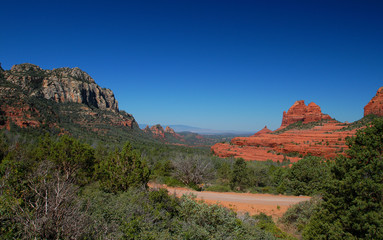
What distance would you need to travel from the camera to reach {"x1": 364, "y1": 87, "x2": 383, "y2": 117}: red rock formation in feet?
179

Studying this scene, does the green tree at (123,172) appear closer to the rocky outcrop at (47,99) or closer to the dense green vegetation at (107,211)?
the dense green vegetation at (107,211)

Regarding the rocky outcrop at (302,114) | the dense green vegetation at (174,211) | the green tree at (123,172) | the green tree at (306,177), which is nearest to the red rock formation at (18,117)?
the green tree at (123,172)

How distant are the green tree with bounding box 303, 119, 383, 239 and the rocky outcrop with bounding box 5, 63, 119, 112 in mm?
92335

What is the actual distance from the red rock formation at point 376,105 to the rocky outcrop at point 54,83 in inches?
4424

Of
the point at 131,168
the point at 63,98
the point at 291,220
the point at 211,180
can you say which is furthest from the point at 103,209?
the point at 63,98

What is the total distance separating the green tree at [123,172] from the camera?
13609 mm

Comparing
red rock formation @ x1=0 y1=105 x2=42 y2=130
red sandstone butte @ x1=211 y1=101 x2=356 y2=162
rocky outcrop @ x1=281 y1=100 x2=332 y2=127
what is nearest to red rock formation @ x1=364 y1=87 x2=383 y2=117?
red sandstone butte @ x1=211 y1=101 x2=356 y2=162

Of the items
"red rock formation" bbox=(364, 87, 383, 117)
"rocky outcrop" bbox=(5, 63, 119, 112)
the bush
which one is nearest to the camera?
the bush

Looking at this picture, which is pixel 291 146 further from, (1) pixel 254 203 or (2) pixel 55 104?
(2) pixel 55 104

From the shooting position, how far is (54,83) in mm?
82125

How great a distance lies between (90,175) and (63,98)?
8339cm

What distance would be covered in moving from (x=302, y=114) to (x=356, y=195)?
88370mm

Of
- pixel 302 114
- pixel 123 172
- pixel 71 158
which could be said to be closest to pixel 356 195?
pixel 123 172

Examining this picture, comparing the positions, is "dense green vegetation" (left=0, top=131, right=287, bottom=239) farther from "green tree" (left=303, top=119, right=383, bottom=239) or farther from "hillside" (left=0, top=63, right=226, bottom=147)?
"hillside" (left=0, top=63, right=226, bottom=147)
